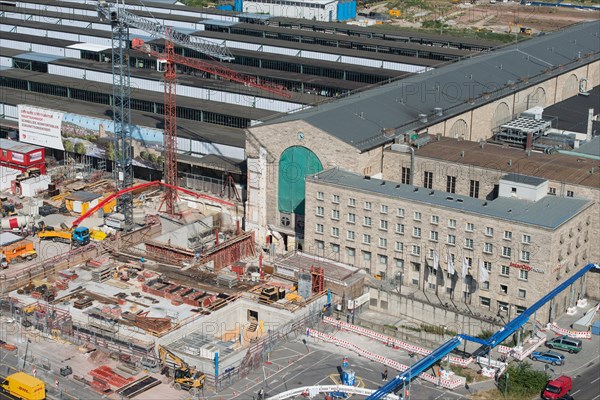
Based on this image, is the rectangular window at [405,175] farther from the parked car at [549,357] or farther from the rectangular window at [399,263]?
the parked car at [549,357]

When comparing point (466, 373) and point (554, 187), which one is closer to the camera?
point (466, 373)

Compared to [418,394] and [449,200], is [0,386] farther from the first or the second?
[449,200]

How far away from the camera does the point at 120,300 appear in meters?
81.9

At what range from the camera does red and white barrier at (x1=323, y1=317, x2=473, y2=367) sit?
7331 centimetres

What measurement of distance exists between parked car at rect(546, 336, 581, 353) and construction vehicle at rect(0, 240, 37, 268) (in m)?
47.4

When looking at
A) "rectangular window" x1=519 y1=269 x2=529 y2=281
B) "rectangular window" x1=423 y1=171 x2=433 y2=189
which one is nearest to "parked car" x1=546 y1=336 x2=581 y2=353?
"rectangular window" x1=519 y1=269 x2=529 y2=281

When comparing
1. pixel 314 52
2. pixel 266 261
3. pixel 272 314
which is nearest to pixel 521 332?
pixel 272 314

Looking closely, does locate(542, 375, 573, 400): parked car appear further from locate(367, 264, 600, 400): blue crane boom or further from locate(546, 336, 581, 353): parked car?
locate(546, 336, 581, 353): parked car

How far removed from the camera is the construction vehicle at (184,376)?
2707 inches

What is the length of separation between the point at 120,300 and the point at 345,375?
2219cm

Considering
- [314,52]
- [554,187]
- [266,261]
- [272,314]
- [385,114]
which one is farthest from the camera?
[314,52]

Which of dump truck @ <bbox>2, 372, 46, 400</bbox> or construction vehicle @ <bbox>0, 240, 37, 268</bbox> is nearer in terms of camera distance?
dump truck @ <bbox>2, 372, 46, 400</bbox>

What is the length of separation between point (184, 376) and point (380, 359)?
48.2ft

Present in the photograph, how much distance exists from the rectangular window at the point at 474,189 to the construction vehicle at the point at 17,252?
40.6 m
